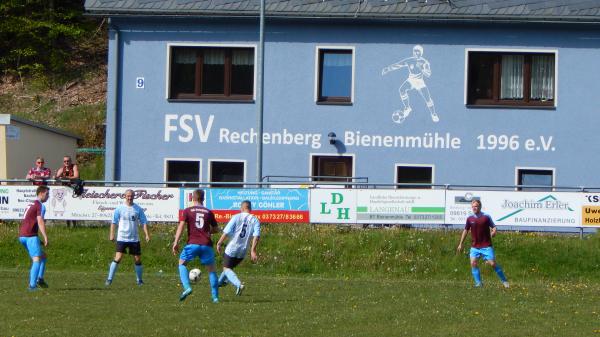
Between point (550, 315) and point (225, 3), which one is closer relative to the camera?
point (550, 315)

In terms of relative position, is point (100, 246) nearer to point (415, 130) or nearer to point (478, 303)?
point (415, 130)

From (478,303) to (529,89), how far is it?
1715cm

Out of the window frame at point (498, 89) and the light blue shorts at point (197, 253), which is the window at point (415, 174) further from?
the light blue shorts at point (197, 253)

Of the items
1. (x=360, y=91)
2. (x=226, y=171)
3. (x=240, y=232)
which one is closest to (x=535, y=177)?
(x=360, y=91)

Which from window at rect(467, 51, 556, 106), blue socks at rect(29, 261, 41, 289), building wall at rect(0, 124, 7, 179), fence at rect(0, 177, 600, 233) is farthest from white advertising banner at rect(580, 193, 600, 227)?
building wall at rect(0, 124, 7, 179)

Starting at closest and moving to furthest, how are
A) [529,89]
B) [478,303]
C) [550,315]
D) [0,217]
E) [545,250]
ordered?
[550,315], [478,303], [545,250], [0,217], [529,89]

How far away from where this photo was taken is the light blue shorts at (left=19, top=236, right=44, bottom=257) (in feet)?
68.8

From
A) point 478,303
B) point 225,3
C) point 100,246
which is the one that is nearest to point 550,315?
point 478,303

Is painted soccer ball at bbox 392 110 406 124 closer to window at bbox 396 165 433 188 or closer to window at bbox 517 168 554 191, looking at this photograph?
window at bbox 396 165 433 188

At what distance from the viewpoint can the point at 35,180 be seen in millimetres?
30016

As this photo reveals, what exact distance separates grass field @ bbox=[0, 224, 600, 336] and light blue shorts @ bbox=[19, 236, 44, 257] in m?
0.75

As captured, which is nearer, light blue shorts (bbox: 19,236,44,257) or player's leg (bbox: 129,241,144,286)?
light blue shorts (bbox: 19,236,44,257)

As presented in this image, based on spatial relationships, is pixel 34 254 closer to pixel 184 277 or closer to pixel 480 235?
pixel 184 277

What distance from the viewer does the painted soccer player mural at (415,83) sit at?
1371 inches
